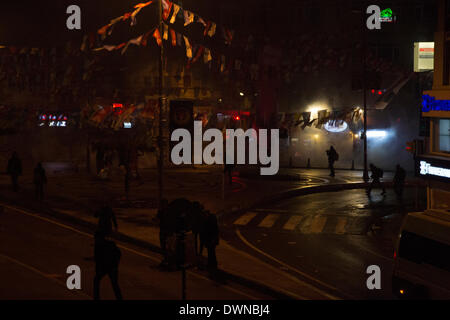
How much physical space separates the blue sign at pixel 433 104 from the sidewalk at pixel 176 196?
887 cm

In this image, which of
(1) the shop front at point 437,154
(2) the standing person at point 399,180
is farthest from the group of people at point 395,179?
(1) the shop front at point 437,154

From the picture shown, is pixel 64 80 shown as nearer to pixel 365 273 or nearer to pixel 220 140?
pixel 220 140

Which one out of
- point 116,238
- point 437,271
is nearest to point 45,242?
point 116,238

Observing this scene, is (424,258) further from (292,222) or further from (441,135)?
(292,222)

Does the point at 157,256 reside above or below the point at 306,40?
below

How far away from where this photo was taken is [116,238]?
21828 mm

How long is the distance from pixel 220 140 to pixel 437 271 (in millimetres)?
42139

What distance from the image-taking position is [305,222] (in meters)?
26.3

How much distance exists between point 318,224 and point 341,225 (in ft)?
2.92

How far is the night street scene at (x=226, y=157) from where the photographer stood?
49.5 ft

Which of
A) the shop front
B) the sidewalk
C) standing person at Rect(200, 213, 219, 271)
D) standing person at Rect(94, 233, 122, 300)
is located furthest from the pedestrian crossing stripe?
standing person at Rect(94, 233, 122, 300)

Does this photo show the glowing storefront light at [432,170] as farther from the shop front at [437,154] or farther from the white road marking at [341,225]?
the white road marking at [341,225]

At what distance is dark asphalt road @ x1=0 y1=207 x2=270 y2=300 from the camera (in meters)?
14.2

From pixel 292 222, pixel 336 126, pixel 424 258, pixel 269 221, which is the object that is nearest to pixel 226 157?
pixel 336 126
